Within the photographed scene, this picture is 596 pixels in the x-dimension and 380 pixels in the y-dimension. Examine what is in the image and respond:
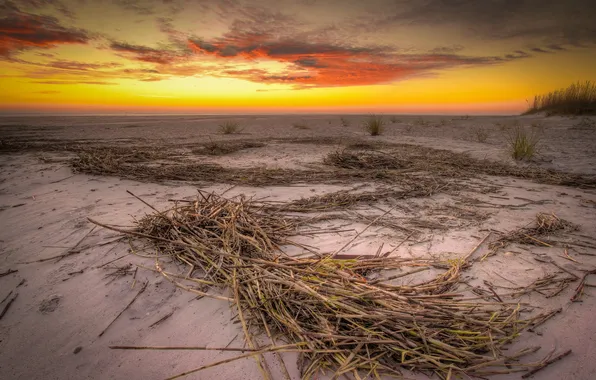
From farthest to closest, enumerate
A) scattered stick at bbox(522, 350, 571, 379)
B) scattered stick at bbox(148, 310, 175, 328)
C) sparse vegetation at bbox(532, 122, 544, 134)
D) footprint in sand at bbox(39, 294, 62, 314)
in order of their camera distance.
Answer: sparse vegetation at bbox(532, 122, 544, 134) < footprint in sand at bbox(39, 294, 62, 314) < scattered stick at bbox(148, 310, 175, 328) < scattered stick at bbox(522, 350, 571, 379)

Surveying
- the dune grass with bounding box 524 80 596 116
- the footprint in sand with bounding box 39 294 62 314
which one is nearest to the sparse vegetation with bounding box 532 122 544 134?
the dune grass with bounding box 524 80 596 116

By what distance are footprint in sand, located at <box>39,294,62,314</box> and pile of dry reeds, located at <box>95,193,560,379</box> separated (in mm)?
561

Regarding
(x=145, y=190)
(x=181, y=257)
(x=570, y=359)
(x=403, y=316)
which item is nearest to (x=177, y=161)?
(x=145, y=190)

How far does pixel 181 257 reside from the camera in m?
1.98

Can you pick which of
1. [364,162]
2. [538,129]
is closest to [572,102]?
[538,129]

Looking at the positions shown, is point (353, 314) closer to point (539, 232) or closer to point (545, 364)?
point (545, 364)

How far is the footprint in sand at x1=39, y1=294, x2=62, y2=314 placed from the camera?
1620 mm

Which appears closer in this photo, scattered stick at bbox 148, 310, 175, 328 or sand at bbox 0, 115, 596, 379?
sand at bbox 0, 115, 596, 379

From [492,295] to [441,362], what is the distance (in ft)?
2.35

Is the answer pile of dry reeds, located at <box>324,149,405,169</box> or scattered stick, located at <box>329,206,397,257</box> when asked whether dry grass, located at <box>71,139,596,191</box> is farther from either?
scattered stick, located at <box>329,206,397,257</box>

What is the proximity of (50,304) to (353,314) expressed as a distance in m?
1.77

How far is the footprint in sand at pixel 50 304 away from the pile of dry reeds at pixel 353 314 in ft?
1.84

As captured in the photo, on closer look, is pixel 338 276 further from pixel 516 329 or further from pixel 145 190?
pixel 145 190

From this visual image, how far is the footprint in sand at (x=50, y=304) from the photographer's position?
63.8 inches
